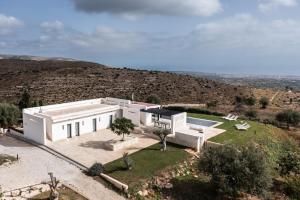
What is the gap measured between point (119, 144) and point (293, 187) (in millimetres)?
13901

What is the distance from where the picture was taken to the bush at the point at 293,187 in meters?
21.7

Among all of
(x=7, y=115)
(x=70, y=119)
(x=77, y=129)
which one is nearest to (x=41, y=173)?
(x=70, y=119)

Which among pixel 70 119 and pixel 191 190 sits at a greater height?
pixel 70 119

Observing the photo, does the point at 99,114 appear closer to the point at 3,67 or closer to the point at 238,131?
the point at 238,131

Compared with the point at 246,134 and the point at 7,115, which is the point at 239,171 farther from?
the point at 7,115

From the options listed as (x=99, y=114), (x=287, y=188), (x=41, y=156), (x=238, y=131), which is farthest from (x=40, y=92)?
(x=287, y=188)

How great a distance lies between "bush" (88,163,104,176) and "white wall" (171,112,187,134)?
32.8 feet

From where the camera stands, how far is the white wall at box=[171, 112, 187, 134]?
2970 centimetres

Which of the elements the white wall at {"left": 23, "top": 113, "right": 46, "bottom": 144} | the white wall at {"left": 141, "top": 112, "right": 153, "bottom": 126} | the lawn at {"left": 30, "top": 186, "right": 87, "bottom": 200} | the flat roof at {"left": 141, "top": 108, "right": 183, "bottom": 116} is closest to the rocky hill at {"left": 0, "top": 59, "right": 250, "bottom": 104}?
the white wall at {"left": 141, "top": 112, "right": 153, "bottom": 126}

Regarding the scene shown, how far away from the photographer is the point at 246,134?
32.1 meters

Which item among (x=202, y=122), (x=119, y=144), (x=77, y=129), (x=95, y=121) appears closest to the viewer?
(x=119, y=144)

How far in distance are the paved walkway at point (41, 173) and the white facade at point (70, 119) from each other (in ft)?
6.63

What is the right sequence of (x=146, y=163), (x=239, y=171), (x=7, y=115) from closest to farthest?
(x=239, y=171) → (x=146, y=163) → (x=7, y=115)

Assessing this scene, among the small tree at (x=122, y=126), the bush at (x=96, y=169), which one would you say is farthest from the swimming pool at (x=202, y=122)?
the bush at (x=96, y=169)
